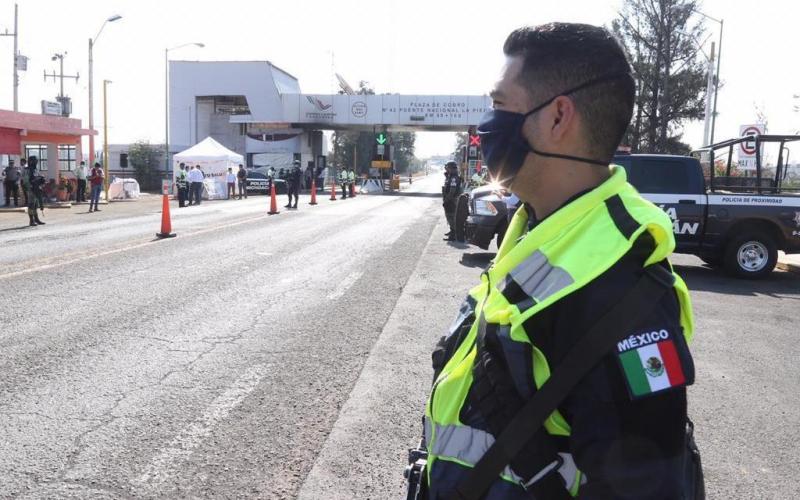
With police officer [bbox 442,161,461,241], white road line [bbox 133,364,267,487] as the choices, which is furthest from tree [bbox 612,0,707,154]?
white road line [bbox 133,364,267,487]

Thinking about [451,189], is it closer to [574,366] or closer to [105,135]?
[574,366]

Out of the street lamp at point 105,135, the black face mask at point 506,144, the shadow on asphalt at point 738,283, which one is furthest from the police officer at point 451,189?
the street lamp at point 105,135

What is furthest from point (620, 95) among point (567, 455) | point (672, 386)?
point (567, 455)

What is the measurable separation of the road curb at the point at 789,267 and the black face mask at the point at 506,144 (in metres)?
12.8

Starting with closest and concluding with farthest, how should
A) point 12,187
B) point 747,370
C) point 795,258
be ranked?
point 747,370 → point 795,258 → point 12,187

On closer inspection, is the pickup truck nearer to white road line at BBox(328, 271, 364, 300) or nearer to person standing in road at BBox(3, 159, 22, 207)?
white road line at BBox(328, 271, 364, 300)

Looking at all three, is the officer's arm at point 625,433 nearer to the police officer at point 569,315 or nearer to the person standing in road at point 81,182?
the police officer at point 569,315

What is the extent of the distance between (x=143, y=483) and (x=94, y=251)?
377 inches

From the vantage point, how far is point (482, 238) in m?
12.2

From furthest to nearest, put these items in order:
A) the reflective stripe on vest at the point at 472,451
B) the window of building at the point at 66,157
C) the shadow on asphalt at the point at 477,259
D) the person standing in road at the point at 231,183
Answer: the person standing in road at the point at 231,183
the window of building at the point at 66,157
the shadow on asphalt at the point at 477,259
the reflective stripe on vest at the point at 472,451

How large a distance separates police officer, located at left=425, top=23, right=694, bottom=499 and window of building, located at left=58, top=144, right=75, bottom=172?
33.9 meters

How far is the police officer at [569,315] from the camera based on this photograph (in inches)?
49.5

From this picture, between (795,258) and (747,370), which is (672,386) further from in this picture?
(795,258)

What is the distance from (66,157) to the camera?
1259 inches
